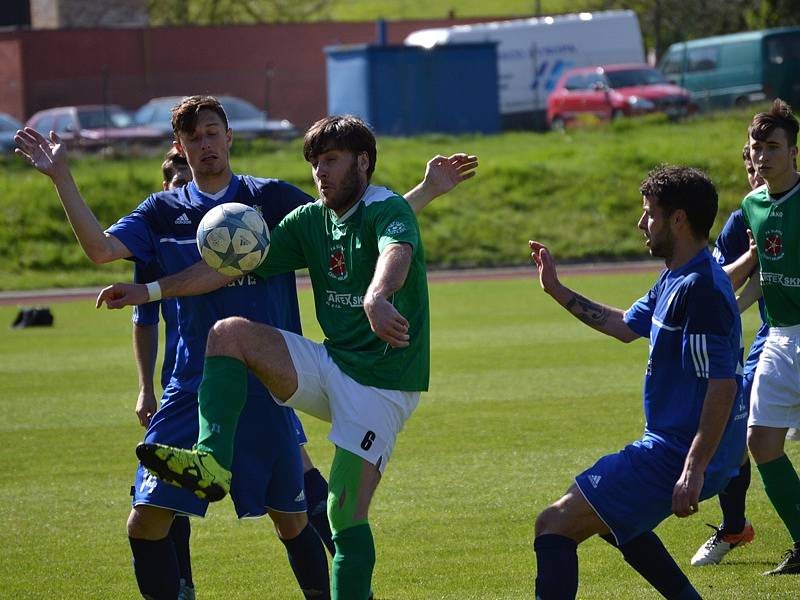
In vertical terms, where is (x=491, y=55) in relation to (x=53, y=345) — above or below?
above

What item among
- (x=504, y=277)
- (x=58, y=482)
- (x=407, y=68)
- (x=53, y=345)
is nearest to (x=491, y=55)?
(x=407, y=68)

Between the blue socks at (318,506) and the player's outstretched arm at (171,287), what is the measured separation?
140 centimetres

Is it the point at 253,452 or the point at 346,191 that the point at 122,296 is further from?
the point at 346,191

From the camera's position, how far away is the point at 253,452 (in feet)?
17.6

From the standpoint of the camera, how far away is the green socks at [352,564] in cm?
478

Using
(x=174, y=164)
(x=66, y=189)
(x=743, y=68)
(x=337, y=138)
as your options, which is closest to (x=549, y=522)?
(x=337, y=138)

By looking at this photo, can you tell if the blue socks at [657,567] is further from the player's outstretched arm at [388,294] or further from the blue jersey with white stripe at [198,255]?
the blue jersey with white stripe at [198,255]

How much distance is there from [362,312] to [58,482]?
4.47m

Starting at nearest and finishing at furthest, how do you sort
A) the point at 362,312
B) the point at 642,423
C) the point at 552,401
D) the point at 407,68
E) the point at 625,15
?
1. the point at 362,312
2. the point at 642,423
3. the point at 552,401
4. the point at 407,68
5. the point at 625,15

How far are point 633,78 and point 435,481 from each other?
2737cm

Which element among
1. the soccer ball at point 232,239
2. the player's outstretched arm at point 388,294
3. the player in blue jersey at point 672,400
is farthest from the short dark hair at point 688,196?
the soccer ball at point 232,239

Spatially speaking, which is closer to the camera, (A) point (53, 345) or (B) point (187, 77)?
(A) point (53, 345)

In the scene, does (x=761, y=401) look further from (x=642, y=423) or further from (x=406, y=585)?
(x=642, y=423)

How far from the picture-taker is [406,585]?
6.34 m
